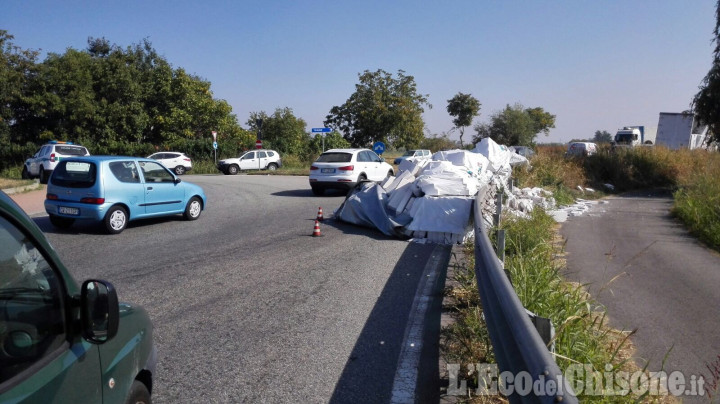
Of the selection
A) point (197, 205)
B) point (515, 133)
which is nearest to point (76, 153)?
point (197, 205)

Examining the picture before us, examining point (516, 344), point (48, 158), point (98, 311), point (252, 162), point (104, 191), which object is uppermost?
point (98, 311)

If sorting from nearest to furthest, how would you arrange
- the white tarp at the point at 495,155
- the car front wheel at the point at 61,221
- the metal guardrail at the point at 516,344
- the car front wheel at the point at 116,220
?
the metal guardrail at the point at 516,344, the car front wheel at the point at 116,220, the car front wheel at the point at 61,221, the white tarp at the point at 495,155

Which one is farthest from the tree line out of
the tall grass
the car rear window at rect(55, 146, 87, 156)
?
the tall grass

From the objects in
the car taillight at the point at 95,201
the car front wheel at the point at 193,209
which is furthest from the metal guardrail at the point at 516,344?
the car front wheel at the point at 193,209

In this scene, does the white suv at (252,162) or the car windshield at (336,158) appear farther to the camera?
the white suv at (252,162)

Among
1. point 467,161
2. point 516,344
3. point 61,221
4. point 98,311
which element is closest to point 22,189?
point 61,221

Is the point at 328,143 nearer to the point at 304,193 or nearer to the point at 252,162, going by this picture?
the point at 252,162

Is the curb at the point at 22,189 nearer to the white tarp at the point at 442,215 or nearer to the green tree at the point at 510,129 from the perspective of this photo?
the white tarp at the point at 442,215

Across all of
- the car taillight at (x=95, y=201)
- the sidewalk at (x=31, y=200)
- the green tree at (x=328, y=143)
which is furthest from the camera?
the green tree at (x=328, y=143)

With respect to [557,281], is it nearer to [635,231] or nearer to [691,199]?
[635,231]

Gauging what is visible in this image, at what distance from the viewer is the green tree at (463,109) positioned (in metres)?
56.0

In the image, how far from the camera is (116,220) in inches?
440

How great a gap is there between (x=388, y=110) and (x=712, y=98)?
27731 mm

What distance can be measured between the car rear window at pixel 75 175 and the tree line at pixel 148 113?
26550 millimetres
